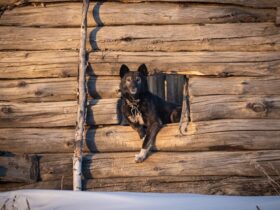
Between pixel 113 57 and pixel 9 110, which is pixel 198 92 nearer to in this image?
pixel 113 57

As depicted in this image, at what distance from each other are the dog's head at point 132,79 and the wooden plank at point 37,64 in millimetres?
766

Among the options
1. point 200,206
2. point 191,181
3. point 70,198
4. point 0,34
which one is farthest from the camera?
point 0,34

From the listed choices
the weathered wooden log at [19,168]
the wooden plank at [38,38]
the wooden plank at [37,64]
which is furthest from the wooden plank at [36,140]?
the wooden plank at [38,38]

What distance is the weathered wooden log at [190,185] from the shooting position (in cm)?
730

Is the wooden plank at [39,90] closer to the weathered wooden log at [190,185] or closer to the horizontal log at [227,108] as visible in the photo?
the horizontal log at [227,108]

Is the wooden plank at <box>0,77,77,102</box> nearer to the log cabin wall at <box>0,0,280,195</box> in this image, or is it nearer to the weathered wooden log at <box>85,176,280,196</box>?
the log cabin wall at <box>0,0,280,195</box>

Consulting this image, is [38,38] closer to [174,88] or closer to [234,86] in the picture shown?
[234,86]

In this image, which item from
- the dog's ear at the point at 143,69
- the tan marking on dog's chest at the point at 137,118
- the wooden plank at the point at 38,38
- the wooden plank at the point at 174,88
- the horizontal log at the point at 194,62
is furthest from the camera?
the wooden plank at the point at 174,88

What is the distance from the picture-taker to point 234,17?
762 cm

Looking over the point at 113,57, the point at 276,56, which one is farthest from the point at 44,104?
the point at 276,56

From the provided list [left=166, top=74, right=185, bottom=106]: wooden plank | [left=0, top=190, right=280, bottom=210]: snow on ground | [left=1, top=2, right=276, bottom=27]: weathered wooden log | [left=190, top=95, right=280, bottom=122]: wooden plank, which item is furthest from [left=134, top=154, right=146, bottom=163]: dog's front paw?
[left=166, top=74, right=185, bottom=106]: wooden plank

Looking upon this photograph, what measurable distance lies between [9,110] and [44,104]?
0.56m

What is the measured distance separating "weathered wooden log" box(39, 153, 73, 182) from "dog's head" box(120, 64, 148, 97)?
4.43 feet

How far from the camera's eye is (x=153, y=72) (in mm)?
7723
